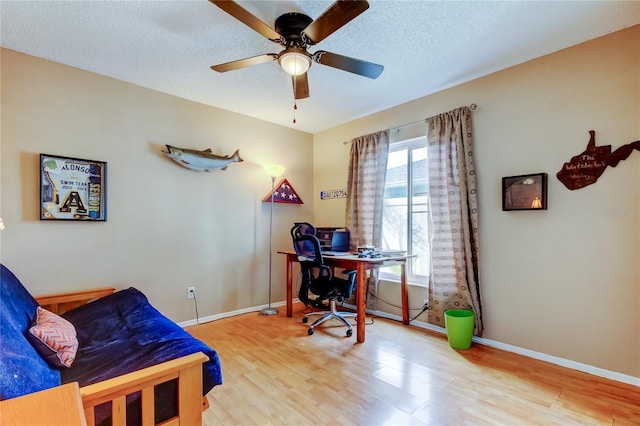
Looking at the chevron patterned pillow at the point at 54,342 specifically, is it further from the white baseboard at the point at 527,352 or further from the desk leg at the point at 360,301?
the desk leg at the point at 360,301

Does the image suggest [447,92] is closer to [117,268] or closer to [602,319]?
[602,319]

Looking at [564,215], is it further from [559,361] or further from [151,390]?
[151,390]

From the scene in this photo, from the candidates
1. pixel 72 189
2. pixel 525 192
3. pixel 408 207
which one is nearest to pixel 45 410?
pixel 72 189

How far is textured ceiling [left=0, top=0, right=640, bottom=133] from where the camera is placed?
1.93 m

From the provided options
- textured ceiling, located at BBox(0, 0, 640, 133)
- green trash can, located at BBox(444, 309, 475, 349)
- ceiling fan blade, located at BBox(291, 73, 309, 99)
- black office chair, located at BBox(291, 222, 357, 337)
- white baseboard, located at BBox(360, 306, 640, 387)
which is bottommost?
white baseboard, located at BBox(360, 306, 640, 387)

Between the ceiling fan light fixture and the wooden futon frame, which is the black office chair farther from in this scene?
the wooden futon frame

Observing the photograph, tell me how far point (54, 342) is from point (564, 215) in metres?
3.40

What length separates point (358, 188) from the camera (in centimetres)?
379

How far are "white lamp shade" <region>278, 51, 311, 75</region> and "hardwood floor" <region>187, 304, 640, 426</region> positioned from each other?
7.18 ft

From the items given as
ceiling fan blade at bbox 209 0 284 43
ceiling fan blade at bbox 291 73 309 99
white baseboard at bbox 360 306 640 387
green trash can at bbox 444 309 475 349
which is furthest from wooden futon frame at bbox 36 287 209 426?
white baseboard at bbox 360 306 640 387

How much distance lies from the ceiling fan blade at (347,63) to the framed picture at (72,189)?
7.28 feet

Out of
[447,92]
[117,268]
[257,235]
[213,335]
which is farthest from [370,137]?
[117,268]

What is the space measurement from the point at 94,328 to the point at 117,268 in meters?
0.98

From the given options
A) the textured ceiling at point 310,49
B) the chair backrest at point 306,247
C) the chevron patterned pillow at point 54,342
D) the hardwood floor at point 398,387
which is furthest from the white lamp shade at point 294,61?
the hardwood floor at point 398,387
